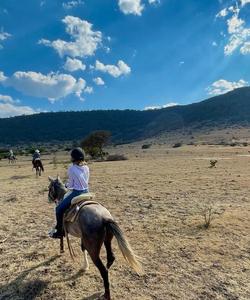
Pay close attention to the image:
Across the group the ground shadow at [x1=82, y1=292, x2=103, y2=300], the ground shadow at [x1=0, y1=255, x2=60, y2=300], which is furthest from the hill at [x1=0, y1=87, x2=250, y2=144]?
the ground shadow at [x1=82, y1=292, x2=103, y2=300]

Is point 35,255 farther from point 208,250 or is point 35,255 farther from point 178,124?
point 178,124

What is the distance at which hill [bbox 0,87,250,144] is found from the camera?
11806 cm

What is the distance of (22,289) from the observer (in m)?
6.74

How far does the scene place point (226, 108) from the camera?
120562 mm

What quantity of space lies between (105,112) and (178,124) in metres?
36.8

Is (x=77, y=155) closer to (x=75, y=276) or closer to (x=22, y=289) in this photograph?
(x=75, y=276)

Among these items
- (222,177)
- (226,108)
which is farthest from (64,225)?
(226,108)

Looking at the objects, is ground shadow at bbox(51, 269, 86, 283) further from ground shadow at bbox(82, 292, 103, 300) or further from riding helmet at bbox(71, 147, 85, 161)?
riding helmet at bbox(71, 147, 85, 161)

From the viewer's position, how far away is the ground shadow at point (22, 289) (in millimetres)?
6488

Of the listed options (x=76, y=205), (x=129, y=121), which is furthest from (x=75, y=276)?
(x=129, y=121)

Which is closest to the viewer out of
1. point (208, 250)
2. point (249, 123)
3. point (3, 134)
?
point (208, 250)

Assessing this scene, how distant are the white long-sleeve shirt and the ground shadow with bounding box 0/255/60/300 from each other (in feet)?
6.41

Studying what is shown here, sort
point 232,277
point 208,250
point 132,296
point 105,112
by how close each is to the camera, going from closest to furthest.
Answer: point 132,296, point 232,277, point 208,250, point 105,112

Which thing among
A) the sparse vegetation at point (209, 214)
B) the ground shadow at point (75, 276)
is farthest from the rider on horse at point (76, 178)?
the sparse vegetation at point (209, 214)
